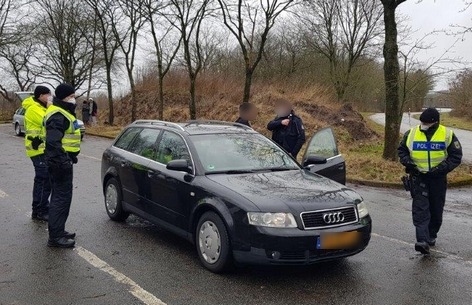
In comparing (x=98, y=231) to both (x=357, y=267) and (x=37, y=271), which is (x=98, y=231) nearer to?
(x=37, y=271)

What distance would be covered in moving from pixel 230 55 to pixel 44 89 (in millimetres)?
43040

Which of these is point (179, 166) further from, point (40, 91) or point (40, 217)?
point (40, 91)

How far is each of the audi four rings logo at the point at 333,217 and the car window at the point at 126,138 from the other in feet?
11.7

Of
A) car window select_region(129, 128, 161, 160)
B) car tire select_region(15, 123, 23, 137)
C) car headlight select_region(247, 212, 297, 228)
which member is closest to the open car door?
car headlight select_region(247, 212, 297, 228)

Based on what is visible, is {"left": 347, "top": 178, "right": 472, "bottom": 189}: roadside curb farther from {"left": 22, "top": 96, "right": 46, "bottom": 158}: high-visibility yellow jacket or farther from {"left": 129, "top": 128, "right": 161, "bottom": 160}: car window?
{"left": 22, "top": 96, "right": 46, "bottom": 158}: high-visibility yellow jacket

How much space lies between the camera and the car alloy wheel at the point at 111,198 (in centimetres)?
723

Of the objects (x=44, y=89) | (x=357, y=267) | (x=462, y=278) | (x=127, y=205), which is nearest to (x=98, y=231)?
(x=127, y=205)

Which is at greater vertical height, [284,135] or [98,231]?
[284,135]

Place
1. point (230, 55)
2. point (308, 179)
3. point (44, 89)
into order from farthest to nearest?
1. point (230, 55)
2. point (44, 89)
3. point (308, 179)

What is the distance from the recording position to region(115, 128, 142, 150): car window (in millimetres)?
7352

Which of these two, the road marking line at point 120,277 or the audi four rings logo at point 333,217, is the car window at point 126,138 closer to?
the road marking line at point 120,277

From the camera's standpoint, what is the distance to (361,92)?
1713 inches

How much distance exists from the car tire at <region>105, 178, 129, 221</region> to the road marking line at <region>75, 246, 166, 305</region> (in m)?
1.24

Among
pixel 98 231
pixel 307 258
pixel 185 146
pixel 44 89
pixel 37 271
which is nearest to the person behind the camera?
pixel 307 258
